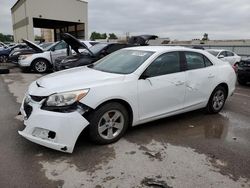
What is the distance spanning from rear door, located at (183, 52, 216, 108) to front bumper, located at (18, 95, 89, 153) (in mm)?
2351

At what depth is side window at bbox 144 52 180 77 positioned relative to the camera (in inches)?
168

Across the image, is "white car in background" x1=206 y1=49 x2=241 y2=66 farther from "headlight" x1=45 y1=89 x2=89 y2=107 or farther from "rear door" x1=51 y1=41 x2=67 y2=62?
"headlight" x1=45 y1=89 x2=89 y2=107

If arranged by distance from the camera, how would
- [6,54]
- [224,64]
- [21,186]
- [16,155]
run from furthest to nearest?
[6,54] → [224,64] → [16,155] → [21,186]

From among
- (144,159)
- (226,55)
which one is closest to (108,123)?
(144,159)

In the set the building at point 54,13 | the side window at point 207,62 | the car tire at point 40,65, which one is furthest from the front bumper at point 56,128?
the building at point 54,13

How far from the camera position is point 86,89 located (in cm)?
353

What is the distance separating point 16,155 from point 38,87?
1045 mm

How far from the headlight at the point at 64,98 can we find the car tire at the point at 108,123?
328 mm

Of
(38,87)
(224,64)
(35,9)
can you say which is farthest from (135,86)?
(35,9)

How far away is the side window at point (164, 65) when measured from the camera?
4258 mm

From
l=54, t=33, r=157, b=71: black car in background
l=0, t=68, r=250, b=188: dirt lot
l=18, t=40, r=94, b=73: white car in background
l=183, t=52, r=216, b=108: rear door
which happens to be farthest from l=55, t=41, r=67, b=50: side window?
l=183, t=52, r=216, b=108: rear door

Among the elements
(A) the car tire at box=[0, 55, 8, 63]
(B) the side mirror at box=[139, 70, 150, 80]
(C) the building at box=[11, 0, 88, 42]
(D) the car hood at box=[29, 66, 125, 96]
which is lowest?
(A) the car tire at box=[0, 55, 8, 63]

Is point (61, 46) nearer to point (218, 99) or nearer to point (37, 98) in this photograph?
point (218, 99)

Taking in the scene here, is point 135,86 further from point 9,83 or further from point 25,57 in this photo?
point 25,57
